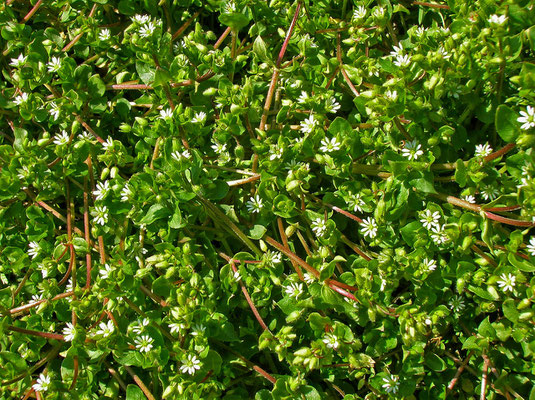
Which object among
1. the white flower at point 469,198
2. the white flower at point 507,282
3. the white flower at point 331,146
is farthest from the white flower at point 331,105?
the white flower at point 507,282

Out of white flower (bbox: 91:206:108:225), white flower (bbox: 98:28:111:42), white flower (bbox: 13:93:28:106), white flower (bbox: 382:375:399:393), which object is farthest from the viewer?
white flower (bbox: 98:28:111:42)

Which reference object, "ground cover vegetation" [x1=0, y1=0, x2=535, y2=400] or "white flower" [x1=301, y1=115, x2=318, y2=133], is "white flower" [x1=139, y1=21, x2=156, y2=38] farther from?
"white flower" [x1=301, y1=115, x2=318, y2=133]

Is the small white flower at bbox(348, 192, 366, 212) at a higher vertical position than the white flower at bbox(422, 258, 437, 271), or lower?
higher

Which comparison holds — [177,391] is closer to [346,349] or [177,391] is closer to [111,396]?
[111,396]

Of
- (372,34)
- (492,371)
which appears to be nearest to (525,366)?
(492,371)

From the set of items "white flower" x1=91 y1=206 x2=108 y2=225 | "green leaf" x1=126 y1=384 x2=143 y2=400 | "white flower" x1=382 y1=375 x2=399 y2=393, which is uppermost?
"white flower" x1=91 y1=206 x2=108 y2=225

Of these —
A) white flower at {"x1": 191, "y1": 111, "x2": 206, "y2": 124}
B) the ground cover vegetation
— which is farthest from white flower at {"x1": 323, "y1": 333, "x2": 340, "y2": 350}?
white flower at {"x1": 191, "y1": 111, "x2": 206, "y2": 124}

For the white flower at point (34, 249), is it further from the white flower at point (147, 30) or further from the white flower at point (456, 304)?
the white flower at point (456, 304)
